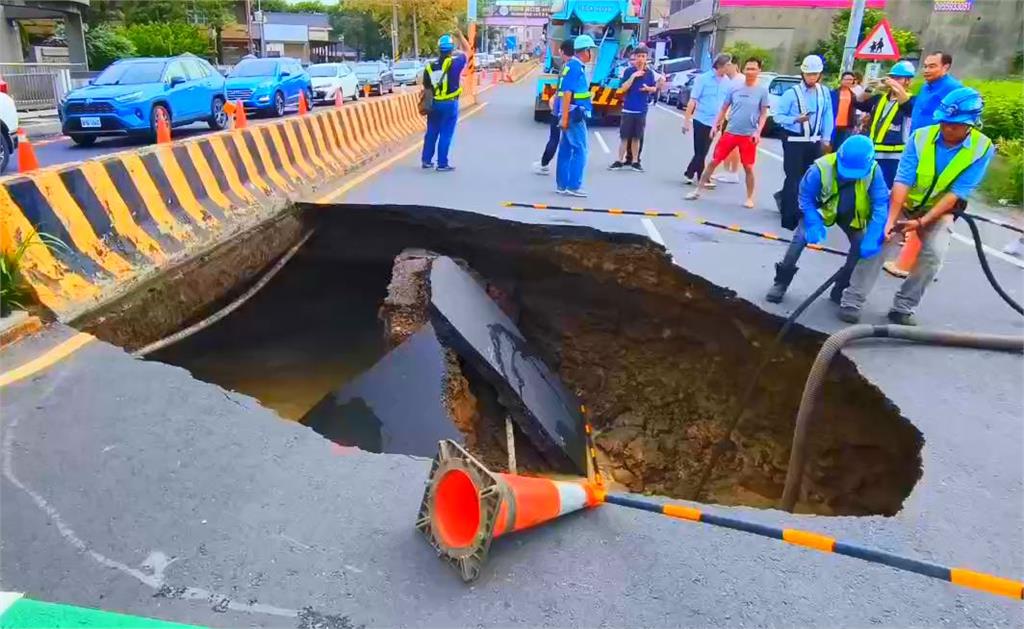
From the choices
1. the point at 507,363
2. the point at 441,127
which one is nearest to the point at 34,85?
the point at 441,127

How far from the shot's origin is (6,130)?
923 centimetres

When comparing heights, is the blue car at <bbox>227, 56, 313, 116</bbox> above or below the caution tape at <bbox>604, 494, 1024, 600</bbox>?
above

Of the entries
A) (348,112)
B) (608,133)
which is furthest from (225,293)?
(608,133)

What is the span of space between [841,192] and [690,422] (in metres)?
2.45

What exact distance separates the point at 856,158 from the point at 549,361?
3594 mm

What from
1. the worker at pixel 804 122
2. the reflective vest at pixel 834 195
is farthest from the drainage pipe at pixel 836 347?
the worker at pixel 804 122

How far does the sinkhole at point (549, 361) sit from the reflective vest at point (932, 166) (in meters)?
1.25

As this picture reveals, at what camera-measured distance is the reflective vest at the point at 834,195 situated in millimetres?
4738

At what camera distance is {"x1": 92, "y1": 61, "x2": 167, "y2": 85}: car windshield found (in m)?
13.6

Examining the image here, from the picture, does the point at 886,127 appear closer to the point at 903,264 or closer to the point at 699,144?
the point at 903,264

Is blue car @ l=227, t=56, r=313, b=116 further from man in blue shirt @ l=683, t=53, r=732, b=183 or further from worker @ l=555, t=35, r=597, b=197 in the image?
man in blue shirt @ l=683, t=53, r=732, b=183

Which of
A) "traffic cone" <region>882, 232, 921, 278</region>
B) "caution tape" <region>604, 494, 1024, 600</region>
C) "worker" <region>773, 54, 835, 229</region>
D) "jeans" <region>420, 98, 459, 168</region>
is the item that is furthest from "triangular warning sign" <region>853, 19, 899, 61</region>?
"caution tape" <region>604, 494, 1024, 600</region>

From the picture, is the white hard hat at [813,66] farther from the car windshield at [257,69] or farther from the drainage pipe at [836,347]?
the car windshield at [257,69]

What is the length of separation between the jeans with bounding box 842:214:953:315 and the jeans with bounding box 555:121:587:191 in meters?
4.49
